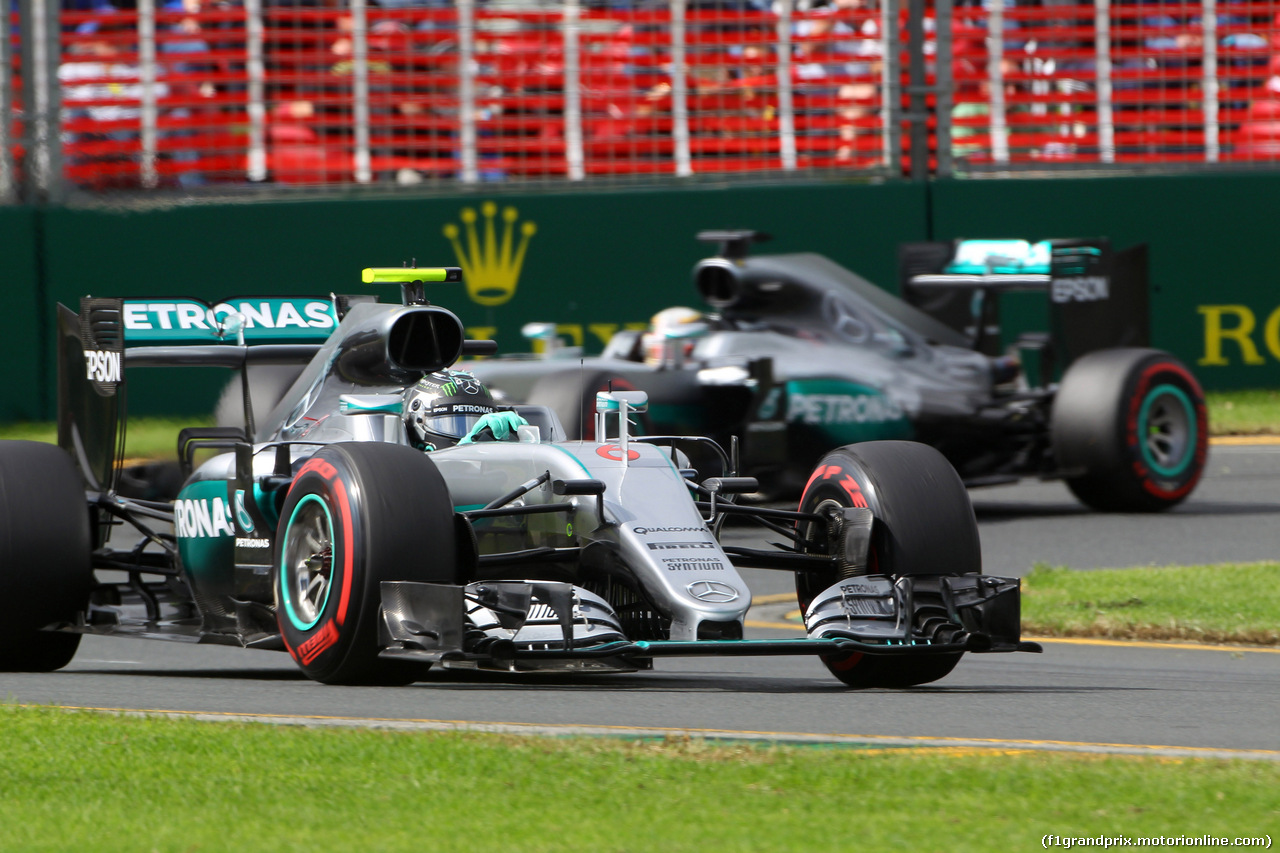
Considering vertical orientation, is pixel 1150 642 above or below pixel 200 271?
below

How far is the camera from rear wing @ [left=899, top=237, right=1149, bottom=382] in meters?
13.8

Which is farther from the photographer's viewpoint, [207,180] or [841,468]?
[207,180]

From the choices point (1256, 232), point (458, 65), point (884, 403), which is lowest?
point (884, 403)

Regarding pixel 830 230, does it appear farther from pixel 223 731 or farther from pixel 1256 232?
pixel 223 731

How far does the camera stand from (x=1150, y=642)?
9344 millimetres

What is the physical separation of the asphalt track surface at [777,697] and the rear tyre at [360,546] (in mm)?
129

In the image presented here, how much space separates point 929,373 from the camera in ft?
43.8

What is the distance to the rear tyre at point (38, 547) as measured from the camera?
8320mm

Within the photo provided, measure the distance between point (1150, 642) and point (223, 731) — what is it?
467cm

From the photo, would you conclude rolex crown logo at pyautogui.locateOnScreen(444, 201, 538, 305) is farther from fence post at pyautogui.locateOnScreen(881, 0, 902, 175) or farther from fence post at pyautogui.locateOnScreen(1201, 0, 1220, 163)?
fence post at pyautogui.locateOnScreen(1201, 0, 1220, 163)

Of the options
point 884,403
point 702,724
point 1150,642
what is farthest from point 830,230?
point 702,724

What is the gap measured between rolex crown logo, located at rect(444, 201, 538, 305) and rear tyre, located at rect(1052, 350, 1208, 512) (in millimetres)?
5336

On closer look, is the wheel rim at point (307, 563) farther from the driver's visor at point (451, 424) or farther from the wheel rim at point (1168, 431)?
the wheel rim at point (1168, 431)

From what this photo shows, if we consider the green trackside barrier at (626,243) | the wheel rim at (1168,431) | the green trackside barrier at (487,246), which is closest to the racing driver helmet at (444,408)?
the wheel rim at (1168,431)
